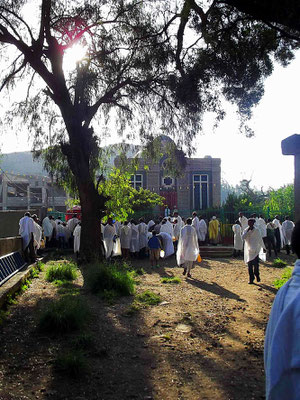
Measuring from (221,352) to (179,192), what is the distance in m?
27.2

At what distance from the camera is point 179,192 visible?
32.7 meters

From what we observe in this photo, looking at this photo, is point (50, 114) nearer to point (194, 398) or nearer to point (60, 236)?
point (60, 236)

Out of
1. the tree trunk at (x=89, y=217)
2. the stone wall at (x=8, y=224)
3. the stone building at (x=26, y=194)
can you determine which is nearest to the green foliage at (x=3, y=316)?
the tree trunk at (x=89, y=217)

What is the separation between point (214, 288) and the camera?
35.0ft

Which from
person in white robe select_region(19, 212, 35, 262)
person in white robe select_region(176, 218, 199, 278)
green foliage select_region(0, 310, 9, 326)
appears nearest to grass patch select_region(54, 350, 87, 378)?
green foliage select_region(0, 310, 9, 326)

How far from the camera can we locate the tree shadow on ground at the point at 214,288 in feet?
31.3

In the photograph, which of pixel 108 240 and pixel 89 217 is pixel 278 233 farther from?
pixel 89 217

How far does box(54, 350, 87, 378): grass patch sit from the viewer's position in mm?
4758

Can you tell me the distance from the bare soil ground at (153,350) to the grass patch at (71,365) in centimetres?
7

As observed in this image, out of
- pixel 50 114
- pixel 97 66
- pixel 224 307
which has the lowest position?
pixel 224 307

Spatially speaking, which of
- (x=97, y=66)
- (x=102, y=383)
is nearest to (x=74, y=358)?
(x=102, y=383)

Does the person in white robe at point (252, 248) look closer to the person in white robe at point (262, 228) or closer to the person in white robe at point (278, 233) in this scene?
the person in white robe at point (262, 228)

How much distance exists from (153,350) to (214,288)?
16.9 ft

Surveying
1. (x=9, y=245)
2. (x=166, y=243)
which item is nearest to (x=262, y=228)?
(x=166, y=243)
